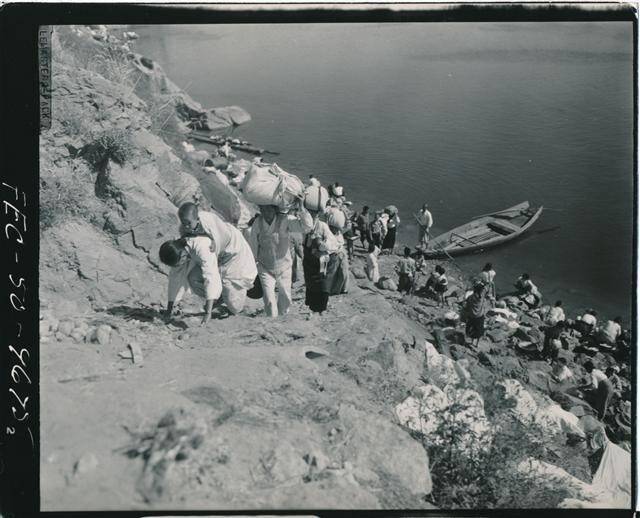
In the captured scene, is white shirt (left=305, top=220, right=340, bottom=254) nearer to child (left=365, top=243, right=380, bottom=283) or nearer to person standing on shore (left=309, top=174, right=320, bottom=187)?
person standing on shore (left=309, top=174, right=320, bottom=187)

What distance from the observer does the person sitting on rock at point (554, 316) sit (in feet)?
26.3

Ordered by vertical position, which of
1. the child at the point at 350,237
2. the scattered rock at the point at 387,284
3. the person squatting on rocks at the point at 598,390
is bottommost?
the person squatting on rocks at the point at 598,390

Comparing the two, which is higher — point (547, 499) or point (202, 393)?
point (202, 393)

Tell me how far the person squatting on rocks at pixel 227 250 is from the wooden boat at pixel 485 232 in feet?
7.66

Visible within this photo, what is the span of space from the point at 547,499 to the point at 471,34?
5.41 m

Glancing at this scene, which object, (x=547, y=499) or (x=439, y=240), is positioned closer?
(x=547, y=499)

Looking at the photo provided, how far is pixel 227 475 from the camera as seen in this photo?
6723 millimetres

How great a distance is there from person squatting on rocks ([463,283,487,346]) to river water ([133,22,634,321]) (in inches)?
19.9

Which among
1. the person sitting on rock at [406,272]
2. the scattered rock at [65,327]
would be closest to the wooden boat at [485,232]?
the person sitting on rock at [406,272]

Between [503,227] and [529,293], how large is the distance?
0.88 m

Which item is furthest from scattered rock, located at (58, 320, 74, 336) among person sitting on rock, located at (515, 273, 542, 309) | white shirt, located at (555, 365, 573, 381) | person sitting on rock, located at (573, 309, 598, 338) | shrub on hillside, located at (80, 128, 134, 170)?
person sitting on rock, located at (573, 309, 598, 338)

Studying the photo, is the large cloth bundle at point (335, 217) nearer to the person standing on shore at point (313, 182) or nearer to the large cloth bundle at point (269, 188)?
the person standing on shore at point (313, 182)
